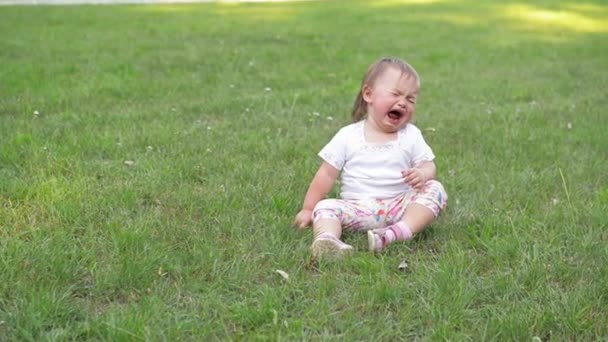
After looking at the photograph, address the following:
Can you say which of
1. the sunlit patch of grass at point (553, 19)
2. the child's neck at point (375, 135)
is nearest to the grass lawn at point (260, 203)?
the child's neck at point (375, 135)

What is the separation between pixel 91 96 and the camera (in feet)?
20.4

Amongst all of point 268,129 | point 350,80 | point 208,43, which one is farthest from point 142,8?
point 268,129

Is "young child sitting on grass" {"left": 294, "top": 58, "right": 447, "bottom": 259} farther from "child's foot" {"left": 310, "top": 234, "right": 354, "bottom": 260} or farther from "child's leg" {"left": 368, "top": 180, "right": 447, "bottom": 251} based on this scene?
"child's foot" {"left": 310, "top": 234, "right": 354, "bottom": 260}

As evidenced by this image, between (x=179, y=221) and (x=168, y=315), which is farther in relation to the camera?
(x=179, y=221)

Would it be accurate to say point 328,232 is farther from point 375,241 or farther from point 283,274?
point 283,274

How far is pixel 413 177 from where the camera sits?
343 centimetres

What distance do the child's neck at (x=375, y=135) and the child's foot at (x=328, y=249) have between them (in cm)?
72

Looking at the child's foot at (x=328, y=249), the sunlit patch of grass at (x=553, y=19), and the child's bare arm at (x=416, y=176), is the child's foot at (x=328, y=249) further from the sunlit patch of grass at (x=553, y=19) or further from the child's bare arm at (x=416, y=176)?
the sunlit patch of grass at (x=553, y=19)

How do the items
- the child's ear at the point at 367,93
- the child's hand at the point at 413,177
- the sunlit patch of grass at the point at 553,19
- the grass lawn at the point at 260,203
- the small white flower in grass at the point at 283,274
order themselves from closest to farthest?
the grass lawn at the point at 260,203
the small white flower in grass at the point at 283,274
the child's hand at the point at 413,177
the child's ear at the point at 367,93
the sunlit patch of grass at the point at 553,19

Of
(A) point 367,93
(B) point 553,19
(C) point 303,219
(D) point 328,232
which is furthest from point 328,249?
(B) point 553,19

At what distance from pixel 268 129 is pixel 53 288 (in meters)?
2.76

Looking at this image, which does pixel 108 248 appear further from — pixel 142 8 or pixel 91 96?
pixel 142 8

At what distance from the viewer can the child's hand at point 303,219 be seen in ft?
11.3

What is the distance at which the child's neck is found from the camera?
3.67 metres
